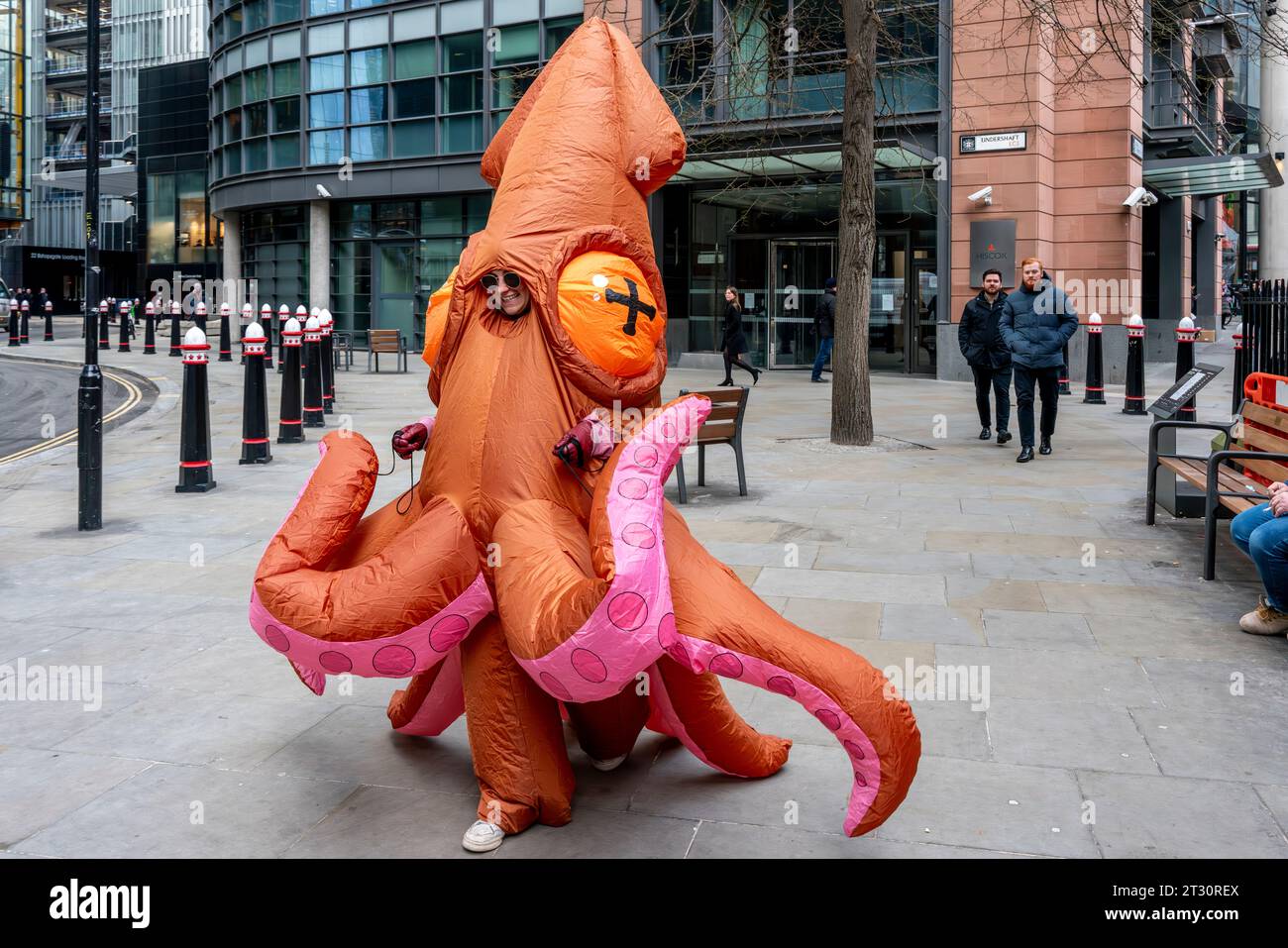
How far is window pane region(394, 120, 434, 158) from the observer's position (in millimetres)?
29031

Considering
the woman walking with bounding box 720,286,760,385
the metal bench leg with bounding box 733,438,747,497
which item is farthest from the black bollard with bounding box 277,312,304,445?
the woman walking with bounding box 720,286,760,385

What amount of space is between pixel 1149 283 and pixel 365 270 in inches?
825

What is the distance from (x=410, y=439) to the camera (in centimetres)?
386

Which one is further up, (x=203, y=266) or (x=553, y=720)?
(x=203, y=266)

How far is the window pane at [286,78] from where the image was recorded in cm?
3119

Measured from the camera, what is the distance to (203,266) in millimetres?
47406

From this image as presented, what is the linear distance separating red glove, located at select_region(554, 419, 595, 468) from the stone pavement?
3.75 feet

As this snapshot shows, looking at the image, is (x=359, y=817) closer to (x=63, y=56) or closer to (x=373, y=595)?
(x=373, y=595)

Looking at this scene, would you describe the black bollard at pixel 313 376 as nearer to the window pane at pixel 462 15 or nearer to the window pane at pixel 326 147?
the window pane at pixel 462 15

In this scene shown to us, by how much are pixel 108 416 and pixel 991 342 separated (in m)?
11.6

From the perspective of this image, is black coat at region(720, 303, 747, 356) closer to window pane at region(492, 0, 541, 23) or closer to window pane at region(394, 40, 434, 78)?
window pane at region(492, 0, 541, 23)

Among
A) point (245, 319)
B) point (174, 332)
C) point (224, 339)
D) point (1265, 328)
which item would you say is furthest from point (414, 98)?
point (1265, 328)

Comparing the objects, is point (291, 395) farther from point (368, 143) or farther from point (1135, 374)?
point (368, 143)

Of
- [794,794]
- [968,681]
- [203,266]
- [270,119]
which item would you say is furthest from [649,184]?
[203,266]
